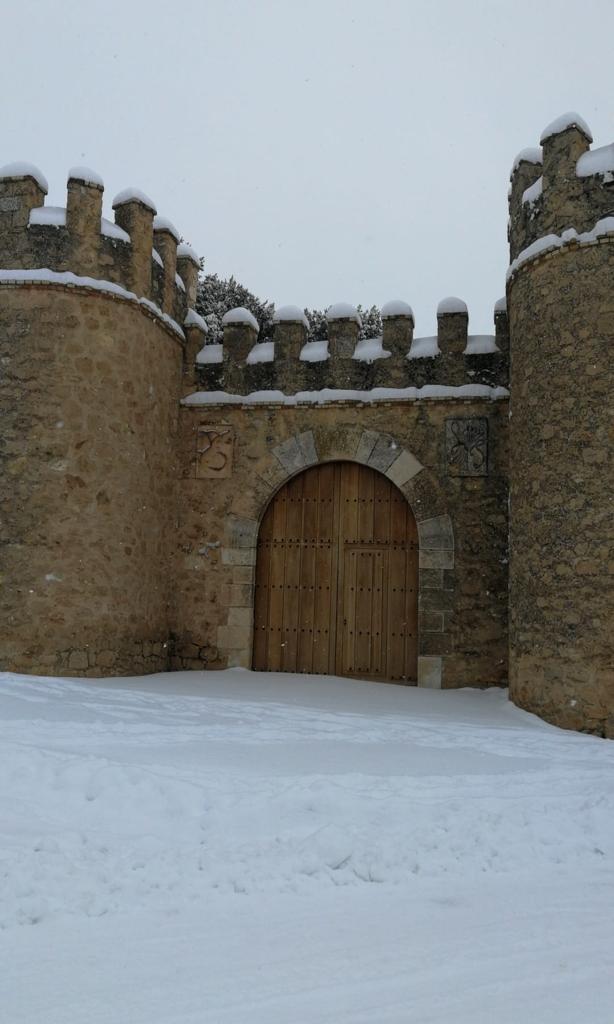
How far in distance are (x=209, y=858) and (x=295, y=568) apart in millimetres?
5250

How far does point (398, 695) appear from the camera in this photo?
7109mm

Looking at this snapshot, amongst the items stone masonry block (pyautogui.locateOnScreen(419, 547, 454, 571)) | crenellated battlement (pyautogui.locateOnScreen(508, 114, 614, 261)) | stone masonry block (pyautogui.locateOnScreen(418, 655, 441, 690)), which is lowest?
stone masonry block (pyautogui.locateOnScreen(418, 655, 441, 690))

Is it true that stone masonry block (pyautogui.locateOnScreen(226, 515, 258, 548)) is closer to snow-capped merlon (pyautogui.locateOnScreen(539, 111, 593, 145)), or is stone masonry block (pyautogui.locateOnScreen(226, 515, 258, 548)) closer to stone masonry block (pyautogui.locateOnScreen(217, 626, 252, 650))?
stone masonry block (pyautogui.locateOnScreen(217, 626, 252, 650))

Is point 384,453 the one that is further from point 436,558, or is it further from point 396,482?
point 436,558

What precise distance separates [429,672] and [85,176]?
206 inches

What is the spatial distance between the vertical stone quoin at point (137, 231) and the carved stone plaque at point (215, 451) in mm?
1440

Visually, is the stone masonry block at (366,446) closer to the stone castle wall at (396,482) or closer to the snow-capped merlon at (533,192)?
the stone castle wall at (396,482)

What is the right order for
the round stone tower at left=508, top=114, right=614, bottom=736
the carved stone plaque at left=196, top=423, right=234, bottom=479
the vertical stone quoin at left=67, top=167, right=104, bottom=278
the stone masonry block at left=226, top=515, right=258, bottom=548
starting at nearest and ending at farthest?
the round stone tower at left=508, top=114, right=614, bottom=736 → the vertical stone quoin at left=67, top=167, right=104, bottom=278 → the stone masonry block at left=226, top=515, right=258, bottom=548 → the carved stone plaque at left=196, top=423, right=234, bottom=479

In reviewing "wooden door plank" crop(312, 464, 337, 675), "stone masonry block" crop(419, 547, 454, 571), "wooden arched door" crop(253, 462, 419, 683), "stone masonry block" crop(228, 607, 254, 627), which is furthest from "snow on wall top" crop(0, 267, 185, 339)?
"stone masonry block" crop(419, 547, 454, 571)

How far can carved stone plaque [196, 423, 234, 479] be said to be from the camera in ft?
27.9

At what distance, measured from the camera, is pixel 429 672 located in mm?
7633

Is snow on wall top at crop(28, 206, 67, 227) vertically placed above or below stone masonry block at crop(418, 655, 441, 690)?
above

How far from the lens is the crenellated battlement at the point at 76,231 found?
290 inches

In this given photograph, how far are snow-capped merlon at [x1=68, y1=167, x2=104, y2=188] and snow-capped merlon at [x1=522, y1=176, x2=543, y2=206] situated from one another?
3.62m
